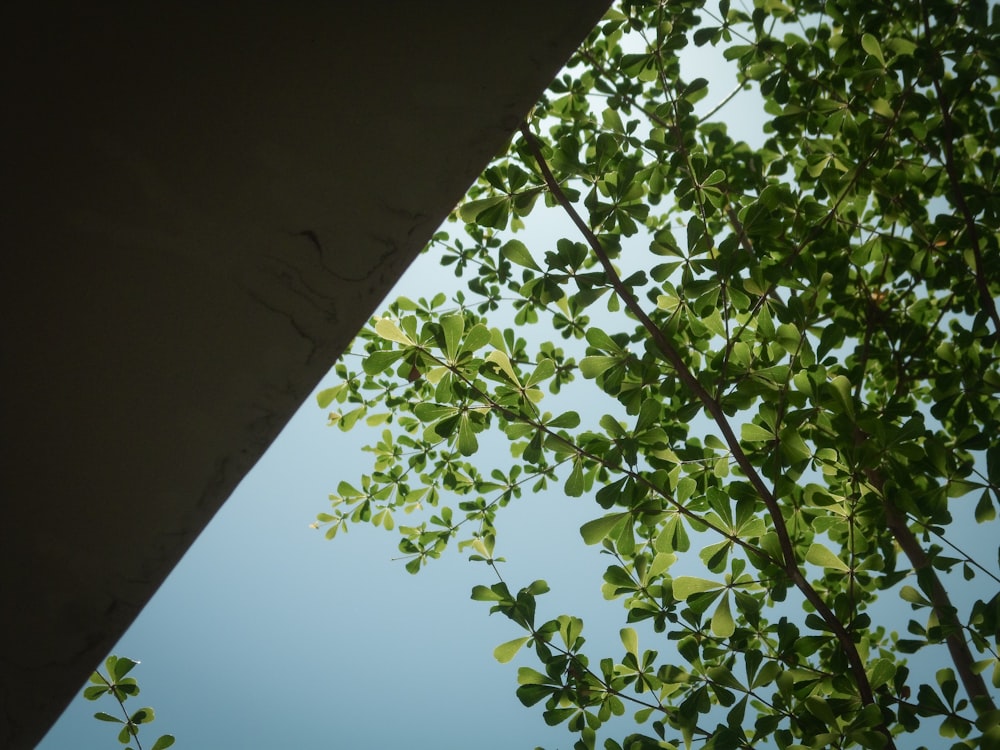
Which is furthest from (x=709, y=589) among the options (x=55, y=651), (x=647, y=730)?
(x=647, y=730)

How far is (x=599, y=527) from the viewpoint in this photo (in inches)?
42.0

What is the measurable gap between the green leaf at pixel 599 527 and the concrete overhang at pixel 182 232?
61 cm

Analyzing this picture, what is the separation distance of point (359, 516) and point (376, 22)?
1.50 m

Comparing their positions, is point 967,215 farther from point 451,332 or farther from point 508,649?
point 508,649

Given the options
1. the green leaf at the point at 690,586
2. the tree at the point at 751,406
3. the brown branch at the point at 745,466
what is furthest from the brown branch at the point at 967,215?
the green leaf at the point at 690,586

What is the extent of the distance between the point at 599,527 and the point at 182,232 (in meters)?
0.83

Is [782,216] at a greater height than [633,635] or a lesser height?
greater

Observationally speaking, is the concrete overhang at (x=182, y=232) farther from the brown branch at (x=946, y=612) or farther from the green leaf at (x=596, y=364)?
the brown branch at (x=946, y=612)

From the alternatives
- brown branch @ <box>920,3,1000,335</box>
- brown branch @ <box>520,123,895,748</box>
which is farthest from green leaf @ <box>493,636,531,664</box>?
brown branch @ <box>920,3,1000,335</box>

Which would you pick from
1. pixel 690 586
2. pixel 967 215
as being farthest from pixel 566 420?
pixel 967 215

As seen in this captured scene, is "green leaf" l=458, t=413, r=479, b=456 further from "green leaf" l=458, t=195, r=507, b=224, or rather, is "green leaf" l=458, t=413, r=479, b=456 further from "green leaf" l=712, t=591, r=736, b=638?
"green leaf" l=712, t=591, r=736, b=638

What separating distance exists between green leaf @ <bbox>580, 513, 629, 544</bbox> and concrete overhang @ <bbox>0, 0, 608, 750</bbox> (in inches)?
23.9

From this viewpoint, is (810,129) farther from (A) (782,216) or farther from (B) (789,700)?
(B) (789,700)

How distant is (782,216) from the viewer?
4.80 feet
